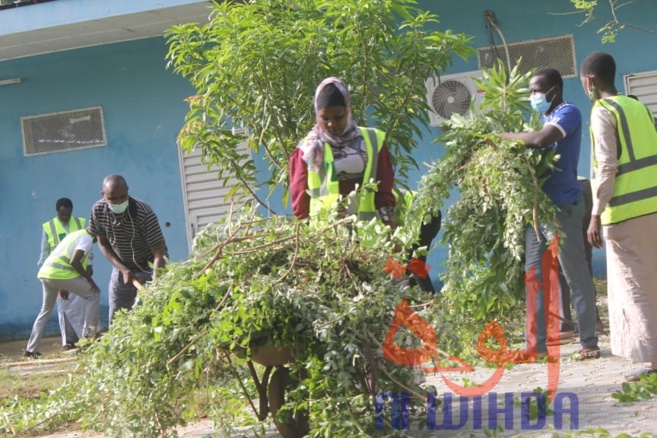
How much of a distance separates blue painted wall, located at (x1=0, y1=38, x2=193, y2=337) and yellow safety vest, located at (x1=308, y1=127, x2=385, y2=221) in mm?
8021

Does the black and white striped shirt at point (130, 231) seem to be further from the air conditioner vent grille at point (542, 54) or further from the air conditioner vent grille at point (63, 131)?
the air conditioner vent grille at point (63, 131)

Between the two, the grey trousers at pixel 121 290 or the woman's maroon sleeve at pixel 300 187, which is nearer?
the woman's maroon sleeve at pixel 300 187

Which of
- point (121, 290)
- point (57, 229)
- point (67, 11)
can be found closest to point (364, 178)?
point (121, 290)

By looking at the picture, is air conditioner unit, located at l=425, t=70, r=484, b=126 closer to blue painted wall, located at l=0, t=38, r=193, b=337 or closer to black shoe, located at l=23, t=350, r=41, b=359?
blue painted wall, located at l=0, t=38, r=193, b=337

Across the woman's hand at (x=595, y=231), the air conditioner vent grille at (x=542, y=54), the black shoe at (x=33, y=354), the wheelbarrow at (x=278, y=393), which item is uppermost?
the air conditioner vent grille at (x=542, y=54)

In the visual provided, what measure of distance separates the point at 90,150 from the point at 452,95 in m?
4.95

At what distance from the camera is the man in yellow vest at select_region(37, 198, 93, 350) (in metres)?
12.3

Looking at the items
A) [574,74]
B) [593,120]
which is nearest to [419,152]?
[574,74]

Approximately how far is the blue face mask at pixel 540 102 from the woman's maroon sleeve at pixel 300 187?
180cm

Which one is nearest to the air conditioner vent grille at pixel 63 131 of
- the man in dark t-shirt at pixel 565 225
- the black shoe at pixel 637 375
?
the man in dark t-shirt at pixel 565 225

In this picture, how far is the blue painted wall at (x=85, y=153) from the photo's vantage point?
1368 cm

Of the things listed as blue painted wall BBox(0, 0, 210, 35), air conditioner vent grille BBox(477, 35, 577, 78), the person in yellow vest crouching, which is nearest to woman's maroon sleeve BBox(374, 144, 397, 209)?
the person in yellow vest crouching

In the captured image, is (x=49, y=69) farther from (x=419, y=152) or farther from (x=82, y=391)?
(x=82, y=391)

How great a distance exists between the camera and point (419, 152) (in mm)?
12758
